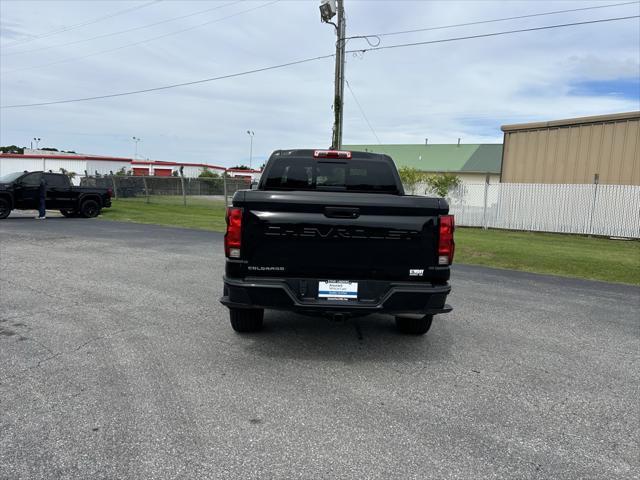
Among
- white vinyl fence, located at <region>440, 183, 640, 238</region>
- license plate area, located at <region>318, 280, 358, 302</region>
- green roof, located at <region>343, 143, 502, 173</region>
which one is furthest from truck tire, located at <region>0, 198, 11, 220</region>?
green roof, located at <region>343, 143, 502, 173</region>

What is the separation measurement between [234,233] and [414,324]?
2305 millimetres

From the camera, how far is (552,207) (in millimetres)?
19250

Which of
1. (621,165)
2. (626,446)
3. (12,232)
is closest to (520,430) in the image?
(626,446)

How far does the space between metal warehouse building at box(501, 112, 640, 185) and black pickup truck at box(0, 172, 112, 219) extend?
61.1 feet

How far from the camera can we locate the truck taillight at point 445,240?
4.35 meters

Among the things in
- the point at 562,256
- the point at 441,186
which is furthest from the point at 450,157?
the point at 562,256

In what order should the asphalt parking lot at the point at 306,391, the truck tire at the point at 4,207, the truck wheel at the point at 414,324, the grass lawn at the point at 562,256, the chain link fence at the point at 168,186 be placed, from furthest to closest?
the chain link fence at the point at 168,186 → the truck tire at the point at 4,207 → the grass lawn at the point at 562,256 → the truck wheel at the point at 414,324 → the asphalt parking lot at the point at 306,391

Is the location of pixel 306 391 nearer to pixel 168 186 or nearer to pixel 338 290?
pixel 338 290

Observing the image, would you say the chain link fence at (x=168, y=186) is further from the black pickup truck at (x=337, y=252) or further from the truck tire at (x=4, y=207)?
the black pickup truck at (x=337, y=252)

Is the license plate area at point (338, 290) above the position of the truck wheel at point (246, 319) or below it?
above

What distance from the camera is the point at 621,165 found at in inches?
739

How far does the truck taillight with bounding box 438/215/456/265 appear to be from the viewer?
4.35 m

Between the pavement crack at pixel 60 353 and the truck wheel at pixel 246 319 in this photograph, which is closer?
the pavement crack at pixel 60 353

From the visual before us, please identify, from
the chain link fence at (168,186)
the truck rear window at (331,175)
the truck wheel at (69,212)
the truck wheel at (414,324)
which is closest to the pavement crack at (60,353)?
the truck rear window at (331,175)
